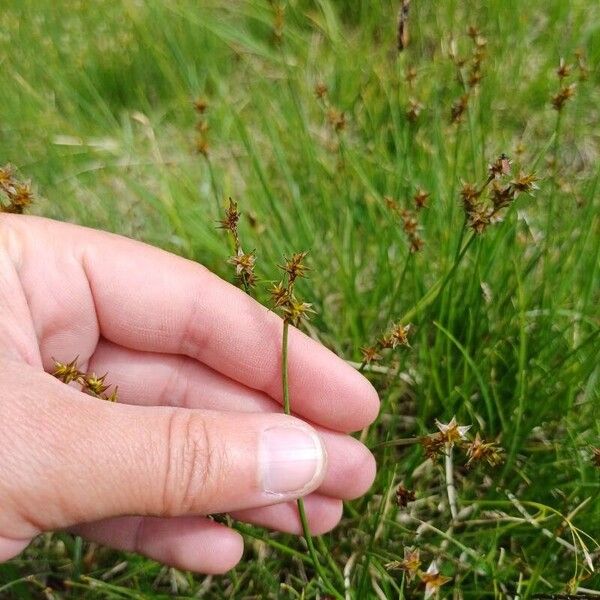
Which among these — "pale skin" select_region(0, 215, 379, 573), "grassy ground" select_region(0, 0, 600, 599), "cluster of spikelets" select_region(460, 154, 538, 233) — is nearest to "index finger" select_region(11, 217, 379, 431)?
"pale skin" select_region(0, 215, 379, 573)

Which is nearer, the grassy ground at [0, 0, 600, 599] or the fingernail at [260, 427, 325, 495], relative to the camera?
the fingernail at [260, 427, 325, 495]

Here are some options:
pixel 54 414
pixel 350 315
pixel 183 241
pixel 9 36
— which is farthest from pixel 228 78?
pixel 54 414

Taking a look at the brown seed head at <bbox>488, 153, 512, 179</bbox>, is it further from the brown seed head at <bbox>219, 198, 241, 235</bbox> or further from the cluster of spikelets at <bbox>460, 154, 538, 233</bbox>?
the brown seed head at <bbox>219, 198, 241, 235</bbox>

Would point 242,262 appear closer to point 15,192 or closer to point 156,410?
point 156,410

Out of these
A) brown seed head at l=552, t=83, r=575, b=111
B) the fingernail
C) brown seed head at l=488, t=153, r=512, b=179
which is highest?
brown seed head at l=552, t=83, r=575, b=111

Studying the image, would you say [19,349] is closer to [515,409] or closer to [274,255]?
[274,255]

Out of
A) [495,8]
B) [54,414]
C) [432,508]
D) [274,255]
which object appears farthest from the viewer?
[495,8]

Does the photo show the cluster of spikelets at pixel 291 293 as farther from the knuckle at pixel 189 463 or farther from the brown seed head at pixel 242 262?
the knuckle at pixel 189 463

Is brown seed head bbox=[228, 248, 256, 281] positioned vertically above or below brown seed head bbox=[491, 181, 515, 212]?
below
